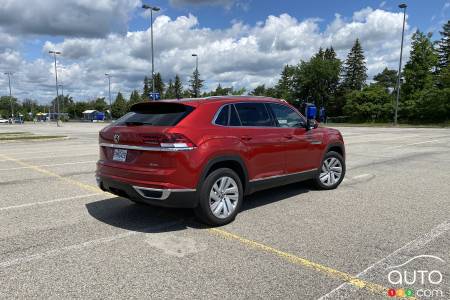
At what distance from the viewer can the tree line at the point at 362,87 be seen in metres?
49.8

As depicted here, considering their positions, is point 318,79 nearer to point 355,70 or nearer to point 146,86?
point 355,70

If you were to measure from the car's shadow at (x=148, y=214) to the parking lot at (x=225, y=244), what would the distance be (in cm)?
2

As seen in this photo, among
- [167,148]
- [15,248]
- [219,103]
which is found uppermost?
[219,103]

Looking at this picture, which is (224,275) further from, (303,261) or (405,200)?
(405,200)

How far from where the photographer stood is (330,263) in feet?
12.8

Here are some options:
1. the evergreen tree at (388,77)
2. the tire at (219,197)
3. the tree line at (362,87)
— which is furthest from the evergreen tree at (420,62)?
the tire at (219,197)

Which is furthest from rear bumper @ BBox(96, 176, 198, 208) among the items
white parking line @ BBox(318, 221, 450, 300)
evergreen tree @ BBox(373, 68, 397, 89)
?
evergreen tree @ BBox(373, 68, 397, 89)

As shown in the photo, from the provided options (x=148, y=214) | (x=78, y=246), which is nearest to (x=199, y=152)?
(x=148, y=214)

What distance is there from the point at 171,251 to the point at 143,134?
1473 mm

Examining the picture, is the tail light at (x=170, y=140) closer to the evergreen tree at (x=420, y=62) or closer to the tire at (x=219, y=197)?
the tire at (x=219, y=197)

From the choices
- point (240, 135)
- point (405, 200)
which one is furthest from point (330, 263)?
point (405, 200)

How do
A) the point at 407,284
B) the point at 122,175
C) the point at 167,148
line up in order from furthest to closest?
the point at 122,175
the point at 167,148
the point at 407,284

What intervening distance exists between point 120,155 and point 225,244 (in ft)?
6.04

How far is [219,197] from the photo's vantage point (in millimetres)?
5098
